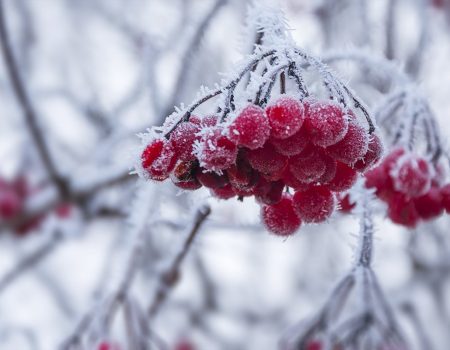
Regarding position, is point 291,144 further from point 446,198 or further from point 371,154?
point 446,198

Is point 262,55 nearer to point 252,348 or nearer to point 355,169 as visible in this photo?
point 355,169

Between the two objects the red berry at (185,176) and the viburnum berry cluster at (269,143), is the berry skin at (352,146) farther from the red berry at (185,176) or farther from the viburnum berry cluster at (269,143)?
the red berry at (185,176)

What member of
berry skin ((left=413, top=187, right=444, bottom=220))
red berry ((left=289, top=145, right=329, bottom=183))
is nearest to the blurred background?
berry skin ((left=413, top=187, right=444, bottom=220))

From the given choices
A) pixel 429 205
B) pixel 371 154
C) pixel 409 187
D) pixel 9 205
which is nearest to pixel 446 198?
pixel 429 205

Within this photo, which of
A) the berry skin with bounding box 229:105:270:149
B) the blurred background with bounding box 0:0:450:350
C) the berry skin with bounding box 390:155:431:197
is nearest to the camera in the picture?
the berry skin with bounding box 229:105:270:149

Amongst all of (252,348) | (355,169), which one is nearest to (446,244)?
(252,348)

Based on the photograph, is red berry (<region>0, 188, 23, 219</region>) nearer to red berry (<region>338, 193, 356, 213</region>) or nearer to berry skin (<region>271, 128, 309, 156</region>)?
red berry (<region>338, 193, 356, 213</region>)
